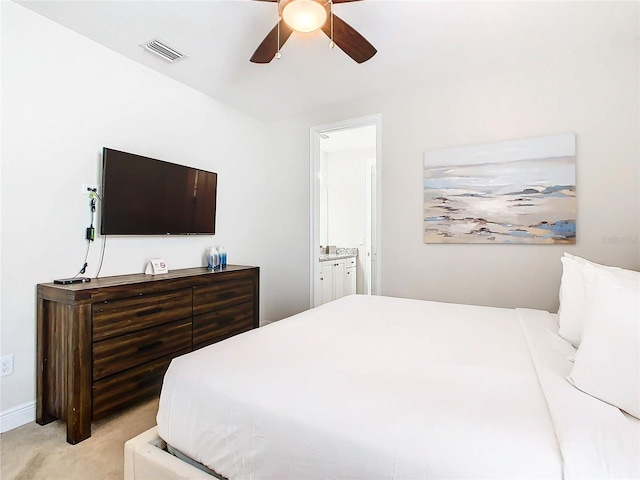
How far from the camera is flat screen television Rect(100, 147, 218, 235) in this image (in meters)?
2.51

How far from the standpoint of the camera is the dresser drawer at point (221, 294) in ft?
9.16

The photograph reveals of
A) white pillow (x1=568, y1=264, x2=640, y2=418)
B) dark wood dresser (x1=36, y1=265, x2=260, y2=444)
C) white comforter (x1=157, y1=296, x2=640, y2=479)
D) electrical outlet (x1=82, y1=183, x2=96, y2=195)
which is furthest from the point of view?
electrical outlet (x1=82, y1=183, x2=96, y2=195)

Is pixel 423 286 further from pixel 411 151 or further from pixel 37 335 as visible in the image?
pixel 37 335

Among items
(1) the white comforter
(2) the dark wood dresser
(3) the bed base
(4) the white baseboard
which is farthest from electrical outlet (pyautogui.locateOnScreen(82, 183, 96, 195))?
(3) the bed base

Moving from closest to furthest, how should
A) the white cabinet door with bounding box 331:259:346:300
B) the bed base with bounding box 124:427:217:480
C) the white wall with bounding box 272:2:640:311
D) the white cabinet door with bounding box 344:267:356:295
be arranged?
1. the bed base with bounding box 124:427:217:480
2. the white wall with bounding box 272:2:640:311
3. the white cabinet door with bounding box 331:259:346:300
4. the white cabinet door with bounding box 344:267:356:295

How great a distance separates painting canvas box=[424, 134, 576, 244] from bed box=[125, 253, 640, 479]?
1488 millimetres

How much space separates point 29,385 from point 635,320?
10.2 ft

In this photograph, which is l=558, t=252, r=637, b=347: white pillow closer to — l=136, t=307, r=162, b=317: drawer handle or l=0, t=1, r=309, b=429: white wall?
l=136, t=307, r=162, b=317: drawer handle

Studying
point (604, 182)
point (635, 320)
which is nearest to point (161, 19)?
point (635, 320)

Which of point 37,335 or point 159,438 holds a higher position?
point 37,335

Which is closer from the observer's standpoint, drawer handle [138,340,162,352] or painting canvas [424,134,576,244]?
drawer handle [138,340,162,352]

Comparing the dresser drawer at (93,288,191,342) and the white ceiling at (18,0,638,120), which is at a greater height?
the white ceiling at (18,0,638,120)

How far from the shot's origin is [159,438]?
1.32 m

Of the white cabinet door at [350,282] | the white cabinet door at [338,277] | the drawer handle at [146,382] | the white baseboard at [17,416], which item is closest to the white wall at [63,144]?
the white baseboard at [17,416]
